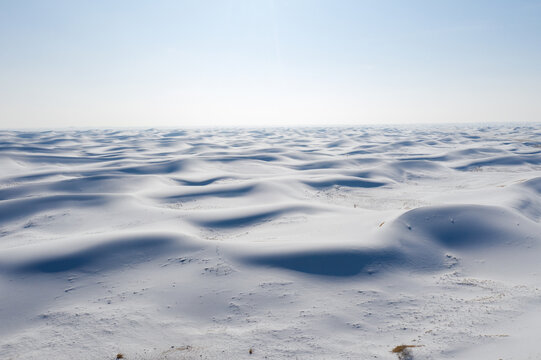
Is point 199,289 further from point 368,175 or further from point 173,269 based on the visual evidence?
point 368,175

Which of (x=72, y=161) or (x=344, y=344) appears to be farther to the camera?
(x=72, y=161)

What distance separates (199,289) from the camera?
6.00m

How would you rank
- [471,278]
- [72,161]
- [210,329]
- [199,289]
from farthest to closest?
[72,161]
[471,278]
[199,289]
[210,329]

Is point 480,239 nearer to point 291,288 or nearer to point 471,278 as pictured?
point 471,278

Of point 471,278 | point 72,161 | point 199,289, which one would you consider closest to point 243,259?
point 199,289

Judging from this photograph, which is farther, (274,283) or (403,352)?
(274,283)

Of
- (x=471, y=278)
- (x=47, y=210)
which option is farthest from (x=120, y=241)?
(x=471, y=278)

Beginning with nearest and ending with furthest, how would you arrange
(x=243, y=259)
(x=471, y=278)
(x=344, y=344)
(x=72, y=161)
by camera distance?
(x=344, y=344) < (x=471, y=278) < (x=243, y=259) < (x=72, y=161)

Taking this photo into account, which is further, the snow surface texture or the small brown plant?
the snow surface texture

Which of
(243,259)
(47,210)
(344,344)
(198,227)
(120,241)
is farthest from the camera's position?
(47,210)

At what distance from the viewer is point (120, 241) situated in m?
8.06

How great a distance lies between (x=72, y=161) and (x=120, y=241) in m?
28.4

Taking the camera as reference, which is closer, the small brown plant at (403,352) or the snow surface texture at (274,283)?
the small brown plant at (403,352)

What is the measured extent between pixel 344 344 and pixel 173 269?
394cm
